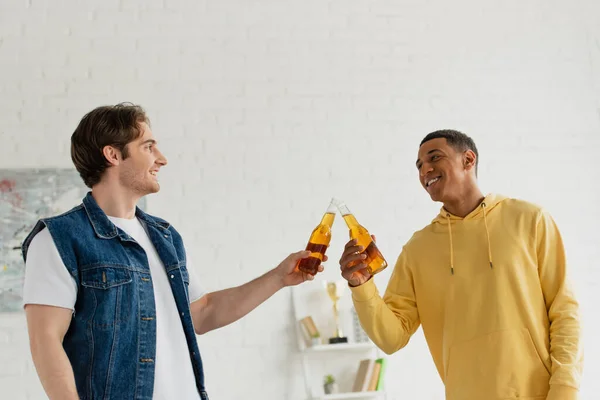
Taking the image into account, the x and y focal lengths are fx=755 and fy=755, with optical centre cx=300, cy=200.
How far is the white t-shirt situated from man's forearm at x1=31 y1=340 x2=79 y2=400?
3.8 inches

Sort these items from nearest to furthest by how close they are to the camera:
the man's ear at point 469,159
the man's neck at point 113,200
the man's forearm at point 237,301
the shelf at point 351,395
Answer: the man's neck at point 113,200 < the man's forearm at point 237,301 < the man's ear at point 469,159 < the shelf at point 351,395

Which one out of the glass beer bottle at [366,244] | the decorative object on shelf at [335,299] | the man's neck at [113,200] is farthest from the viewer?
the decorative object on shelf at [335,299]

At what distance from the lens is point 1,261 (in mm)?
3348

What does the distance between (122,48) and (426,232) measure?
1.89 meters

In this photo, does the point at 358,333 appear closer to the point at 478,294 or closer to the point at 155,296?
the point at 478,294

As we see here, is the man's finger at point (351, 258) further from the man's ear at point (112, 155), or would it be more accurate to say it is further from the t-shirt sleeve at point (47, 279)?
the t-shirt sleeve at point (47, 279)

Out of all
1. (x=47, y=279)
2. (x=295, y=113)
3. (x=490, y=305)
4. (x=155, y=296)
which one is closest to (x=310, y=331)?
(x=295, y=113)

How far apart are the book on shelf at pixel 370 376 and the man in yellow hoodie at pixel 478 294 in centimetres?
99

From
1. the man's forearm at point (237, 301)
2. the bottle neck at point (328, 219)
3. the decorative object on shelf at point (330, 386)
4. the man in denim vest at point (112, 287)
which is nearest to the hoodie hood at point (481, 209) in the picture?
the bottle neck at point (328, 219)

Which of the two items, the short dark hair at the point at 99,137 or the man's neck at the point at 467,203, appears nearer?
the short dark hair at the point at 99,137

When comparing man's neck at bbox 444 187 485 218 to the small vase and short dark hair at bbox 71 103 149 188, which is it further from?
the small vase

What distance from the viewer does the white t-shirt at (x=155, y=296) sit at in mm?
1648

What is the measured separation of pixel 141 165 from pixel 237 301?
0.46 meters

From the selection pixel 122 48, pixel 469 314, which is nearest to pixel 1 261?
pixel 122 48
